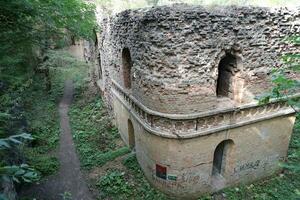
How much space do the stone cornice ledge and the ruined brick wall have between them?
0.76 feet

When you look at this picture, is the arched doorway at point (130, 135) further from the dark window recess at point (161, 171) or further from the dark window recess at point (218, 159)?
the dark window recess at point (218, 159)

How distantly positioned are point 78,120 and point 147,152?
777 cm

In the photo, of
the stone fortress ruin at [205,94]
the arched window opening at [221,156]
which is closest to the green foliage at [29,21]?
the stone fortress ruin at [205,94]

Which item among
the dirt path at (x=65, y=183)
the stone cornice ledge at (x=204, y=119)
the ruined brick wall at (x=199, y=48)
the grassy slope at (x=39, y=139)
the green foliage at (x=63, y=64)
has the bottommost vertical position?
the dirt path at (x=65, y=183)

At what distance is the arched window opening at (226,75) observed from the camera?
24.0ft

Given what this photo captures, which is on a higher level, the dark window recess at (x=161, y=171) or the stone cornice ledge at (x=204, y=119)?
the stone cornice ledge at (x=204, y=119)

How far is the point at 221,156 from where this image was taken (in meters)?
8.38

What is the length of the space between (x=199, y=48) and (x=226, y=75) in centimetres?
192

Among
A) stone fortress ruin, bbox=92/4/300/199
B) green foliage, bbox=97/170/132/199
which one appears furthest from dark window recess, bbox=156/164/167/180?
green foliage, bbox=97/170/132/199

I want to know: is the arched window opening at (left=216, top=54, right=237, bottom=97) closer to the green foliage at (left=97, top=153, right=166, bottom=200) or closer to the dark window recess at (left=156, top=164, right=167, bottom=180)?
the dark window recess at (left=156, top=164, right=167, bottom=180)

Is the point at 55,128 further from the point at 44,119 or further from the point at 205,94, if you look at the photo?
the point at 205,94

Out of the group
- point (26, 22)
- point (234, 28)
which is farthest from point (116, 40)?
point (234, 28)

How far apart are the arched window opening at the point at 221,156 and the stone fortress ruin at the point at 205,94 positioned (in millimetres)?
37

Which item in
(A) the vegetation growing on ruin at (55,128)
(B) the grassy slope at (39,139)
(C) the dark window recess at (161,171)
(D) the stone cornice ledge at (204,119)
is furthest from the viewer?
(B) the grassy slope at (39,139)
